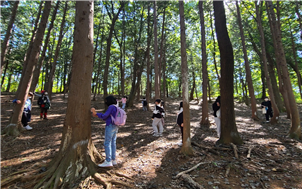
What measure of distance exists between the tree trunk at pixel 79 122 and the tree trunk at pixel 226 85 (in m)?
4.71

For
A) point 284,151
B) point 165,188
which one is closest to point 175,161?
point 165,188

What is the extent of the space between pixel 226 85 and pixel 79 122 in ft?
17.4

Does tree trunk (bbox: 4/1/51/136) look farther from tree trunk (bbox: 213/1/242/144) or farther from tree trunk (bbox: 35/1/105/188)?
tree trunk (bbox: 213/1/242/144)

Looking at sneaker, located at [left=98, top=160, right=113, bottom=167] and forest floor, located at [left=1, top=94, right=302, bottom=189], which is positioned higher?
sneaker, located at [left=98, top=160, right=113, bottom=167]

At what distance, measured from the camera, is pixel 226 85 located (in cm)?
625

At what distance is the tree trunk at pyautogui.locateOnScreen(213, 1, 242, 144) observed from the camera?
6.04 m

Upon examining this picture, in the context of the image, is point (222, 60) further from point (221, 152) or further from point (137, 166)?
point (137, 166)

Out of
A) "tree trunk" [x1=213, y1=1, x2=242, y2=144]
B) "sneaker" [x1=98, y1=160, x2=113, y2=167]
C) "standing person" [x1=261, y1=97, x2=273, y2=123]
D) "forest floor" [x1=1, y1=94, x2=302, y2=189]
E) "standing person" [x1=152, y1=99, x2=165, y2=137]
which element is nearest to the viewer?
"forest floor" [x1=1, y1=94, x2=302, y2=189]

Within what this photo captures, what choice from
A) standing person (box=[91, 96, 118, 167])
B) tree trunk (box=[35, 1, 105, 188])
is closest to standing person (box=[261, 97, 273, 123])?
standing person (box=[91, 96, 118, 167])

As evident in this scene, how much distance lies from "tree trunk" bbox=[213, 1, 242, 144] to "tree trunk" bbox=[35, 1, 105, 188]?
4715 mm

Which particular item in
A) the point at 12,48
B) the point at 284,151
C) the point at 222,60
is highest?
the point at 12,48

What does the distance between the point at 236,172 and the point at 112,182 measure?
3092 mm

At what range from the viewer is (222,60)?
255 inches

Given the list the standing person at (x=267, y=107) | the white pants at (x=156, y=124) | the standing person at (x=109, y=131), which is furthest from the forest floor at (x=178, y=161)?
the standing person at (x=267, y=107)
